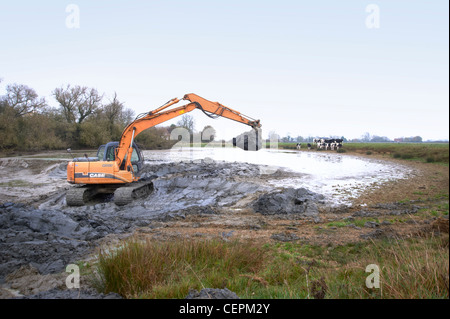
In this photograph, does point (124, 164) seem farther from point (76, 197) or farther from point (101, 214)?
point (101, 214)

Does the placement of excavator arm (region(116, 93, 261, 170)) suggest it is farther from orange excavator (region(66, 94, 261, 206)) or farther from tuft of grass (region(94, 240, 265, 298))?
tuft of grass (region(94, 240, 265, 298))

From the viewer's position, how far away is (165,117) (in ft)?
45.0

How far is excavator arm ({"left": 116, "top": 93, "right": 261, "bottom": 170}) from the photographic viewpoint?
13.1 meters

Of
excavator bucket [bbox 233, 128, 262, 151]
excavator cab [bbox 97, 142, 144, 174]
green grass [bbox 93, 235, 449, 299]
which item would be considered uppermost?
excavator bucket [bbox 233, 128, 262, 151]

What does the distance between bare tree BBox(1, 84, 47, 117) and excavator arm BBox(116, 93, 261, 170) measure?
24188 millimetres

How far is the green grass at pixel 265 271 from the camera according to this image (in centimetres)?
313

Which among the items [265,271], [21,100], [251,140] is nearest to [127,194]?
[251,140]

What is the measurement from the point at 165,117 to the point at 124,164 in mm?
2985

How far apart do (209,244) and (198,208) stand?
570 centimetres

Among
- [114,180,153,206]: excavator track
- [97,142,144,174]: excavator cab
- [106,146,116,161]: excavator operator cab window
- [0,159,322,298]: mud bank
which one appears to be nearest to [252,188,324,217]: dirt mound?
[0,159,322,298]: mud bank

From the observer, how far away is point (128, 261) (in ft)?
12.9

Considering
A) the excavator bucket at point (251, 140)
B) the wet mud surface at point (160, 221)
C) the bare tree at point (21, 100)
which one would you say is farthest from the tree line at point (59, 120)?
the excavator bucket at point (251, 140)
